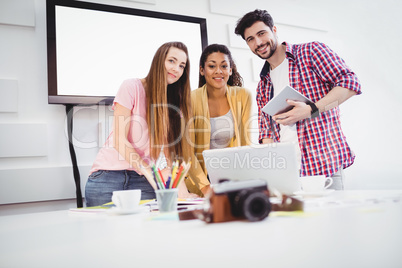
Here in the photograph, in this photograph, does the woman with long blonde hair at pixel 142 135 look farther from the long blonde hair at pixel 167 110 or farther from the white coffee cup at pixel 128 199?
the white coffee cup at pixel 128 199

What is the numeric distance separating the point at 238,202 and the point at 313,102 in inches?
54.7

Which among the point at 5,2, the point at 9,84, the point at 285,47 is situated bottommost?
the point at 9,84

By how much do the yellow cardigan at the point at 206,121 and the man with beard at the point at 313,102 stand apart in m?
0.14

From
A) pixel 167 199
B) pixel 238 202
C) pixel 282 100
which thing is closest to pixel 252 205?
pixel 238 202

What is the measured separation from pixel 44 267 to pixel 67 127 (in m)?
1.90

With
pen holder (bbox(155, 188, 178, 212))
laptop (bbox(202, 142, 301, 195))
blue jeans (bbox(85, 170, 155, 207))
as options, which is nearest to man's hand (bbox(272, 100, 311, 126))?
laptop (bbox(202, 142, 301, 195))

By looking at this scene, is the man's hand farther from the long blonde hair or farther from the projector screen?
the projector screen

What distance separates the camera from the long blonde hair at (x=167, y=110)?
1679 millimetres

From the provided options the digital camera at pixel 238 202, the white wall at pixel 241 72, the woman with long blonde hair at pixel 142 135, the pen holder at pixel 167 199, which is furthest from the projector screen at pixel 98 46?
the digital camera at pixel 238 202

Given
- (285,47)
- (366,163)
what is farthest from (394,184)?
(285,47)

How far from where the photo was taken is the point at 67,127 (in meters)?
2.10

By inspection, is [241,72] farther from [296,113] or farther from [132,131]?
[132,131]

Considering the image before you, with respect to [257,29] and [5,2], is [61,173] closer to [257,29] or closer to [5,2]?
[5,2]

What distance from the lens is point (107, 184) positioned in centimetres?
160
